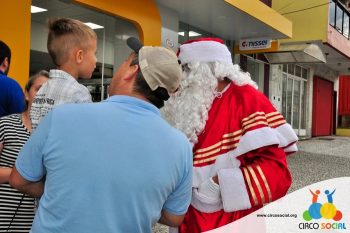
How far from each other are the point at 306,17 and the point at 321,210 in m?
13.6

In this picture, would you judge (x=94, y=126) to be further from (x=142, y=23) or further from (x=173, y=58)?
(x=142, y=23)

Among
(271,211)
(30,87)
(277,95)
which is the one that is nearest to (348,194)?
(271,211)

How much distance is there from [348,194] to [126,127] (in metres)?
1.17

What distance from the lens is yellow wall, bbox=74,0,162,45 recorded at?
22.2ft

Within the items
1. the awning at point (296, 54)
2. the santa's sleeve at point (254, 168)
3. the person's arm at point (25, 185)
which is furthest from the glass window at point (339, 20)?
the person's arm at point (25, 185)

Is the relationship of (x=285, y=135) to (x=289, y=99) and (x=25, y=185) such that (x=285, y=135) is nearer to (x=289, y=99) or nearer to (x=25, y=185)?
(x=25, y=185)

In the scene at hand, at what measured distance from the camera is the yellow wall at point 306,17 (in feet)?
46.2

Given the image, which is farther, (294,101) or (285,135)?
(294,101)

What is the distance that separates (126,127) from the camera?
1.34 metres

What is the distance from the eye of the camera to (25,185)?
142 centimetres

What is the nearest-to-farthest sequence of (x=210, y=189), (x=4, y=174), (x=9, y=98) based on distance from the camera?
(x=4, y=174), (x=210, y=189), (x=9, y=98)

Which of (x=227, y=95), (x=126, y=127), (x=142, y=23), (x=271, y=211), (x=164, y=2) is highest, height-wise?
(x=164, y=2)

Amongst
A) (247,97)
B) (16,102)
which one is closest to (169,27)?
(16,102)

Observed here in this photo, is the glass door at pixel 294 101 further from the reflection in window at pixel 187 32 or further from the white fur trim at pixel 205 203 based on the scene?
the white fur trim at pixel 205 203
